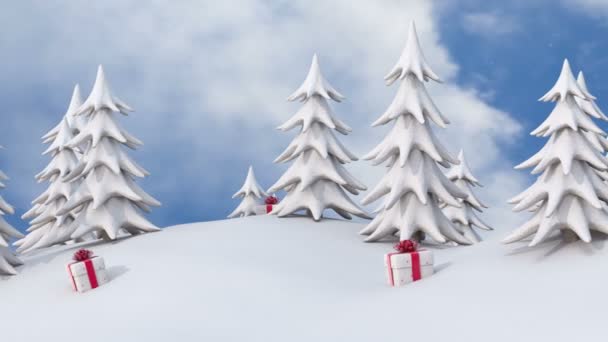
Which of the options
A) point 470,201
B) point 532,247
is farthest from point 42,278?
point 470,201

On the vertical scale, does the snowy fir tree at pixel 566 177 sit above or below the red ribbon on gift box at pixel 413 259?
above

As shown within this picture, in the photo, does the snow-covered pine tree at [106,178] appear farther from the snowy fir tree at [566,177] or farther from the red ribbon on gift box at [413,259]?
the snowy fir tree at [566,177]

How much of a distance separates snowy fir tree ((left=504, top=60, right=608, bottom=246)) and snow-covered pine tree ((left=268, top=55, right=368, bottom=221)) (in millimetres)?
7956

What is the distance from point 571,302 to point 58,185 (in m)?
19.2

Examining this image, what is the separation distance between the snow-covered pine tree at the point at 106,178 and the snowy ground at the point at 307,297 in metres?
1.91

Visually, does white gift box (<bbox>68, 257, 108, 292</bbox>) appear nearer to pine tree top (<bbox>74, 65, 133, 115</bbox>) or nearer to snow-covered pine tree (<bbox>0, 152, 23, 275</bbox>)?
snow-covered pine tree (<bbox>0, 152, 23, 275</bbox>)

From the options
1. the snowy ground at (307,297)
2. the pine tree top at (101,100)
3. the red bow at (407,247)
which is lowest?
the snowy ground at (307,297)

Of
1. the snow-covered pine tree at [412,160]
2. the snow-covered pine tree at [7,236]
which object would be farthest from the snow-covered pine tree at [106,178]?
the snow-covered pine tree at [412,160]

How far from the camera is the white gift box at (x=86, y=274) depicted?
1504 cm

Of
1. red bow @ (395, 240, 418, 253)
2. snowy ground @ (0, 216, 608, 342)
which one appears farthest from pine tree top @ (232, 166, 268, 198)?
red bow @ (395, 240, 418, 253)

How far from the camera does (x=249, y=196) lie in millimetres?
28922

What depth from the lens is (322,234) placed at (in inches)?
761

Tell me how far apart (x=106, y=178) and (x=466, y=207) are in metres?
13.3

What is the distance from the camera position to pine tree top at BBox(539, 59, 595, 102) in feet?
45.3
